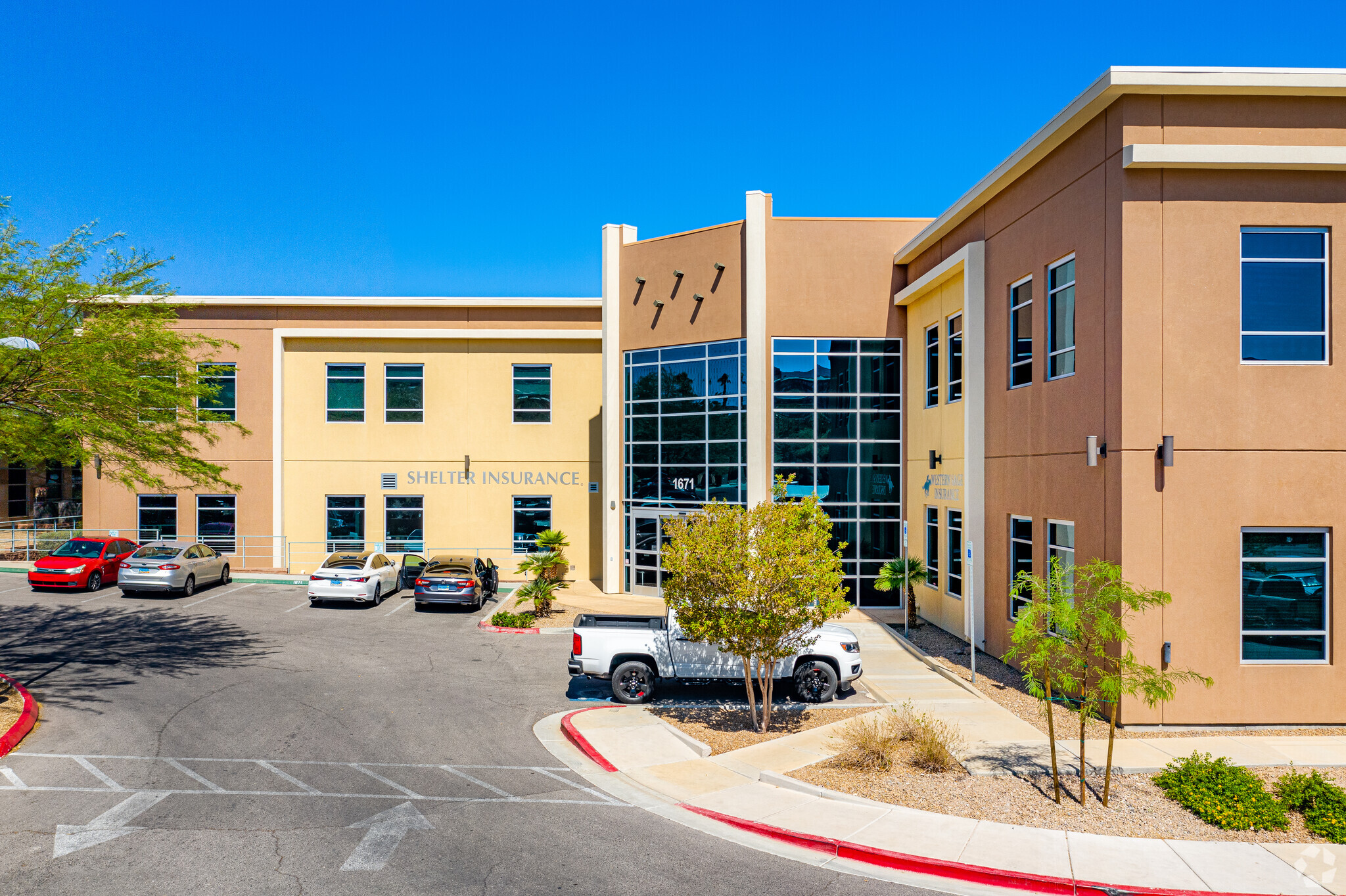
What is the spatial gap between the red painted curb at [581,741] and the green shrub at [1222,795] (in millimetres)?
6490

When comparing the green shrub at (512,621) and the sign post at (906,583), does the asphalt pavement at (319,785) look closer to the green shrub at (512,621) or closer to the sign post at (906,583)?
the green shrub at (512,621)

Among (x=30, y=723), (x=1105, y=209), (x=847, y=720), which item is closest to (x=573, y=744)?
(x=847, y=720)

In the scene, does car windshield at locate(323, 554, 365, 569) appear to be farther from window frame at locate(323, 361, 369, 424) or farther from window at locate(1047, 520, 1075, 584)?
window at locate(1047, 520, 1075, 584)

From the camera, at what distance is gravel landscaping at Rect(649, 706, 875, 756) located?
1199 cm

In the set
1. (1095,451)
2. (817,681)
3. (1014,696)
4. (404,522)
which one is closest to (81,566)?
(404,522)

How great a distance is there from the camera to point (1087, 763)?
1048 centimetres

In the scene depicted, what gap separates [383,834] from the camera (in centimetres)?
850

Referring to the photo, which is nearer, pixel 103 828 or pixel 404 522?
pixel 103 828

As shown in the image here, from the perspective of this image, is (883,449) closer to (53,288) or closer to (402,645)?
(402,645)

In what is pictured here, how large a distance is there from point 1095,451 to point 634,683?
318 inches

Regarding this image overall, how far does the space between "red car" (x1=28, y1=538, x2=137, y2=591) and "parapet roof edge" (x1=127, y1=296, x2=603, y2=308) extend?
866 cm

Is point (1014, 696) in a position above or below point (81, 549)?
below

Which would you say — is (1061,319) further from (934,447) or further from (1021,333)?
(934,447)

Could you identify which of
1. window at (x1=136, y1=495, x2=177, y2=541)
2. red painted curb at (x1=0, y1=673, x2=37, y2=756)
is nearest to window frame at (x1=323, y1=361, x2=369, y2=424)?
window at (x1=136, y1=495, x2=177, y2=541)
